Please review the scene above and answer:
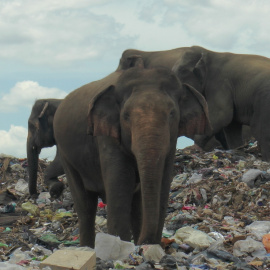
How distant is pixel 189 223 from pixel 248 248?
197 cm

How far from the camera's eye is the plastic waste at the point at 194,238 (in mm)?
6504

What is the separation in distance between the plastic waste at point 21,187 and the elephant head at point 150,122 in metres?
8.33

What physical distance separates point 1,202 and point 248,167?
4566 mm

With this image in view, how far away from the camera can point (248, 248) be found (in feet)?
20.8

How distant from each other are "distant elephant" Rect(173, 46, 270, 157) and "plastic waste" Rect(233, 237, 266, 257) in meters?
6.47

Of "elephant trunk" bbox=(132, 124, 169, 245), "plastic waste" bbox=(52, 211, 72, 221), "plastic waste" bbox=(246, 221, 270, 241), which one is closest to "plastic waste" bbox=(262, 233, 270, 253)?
"plastic waste" bbox=(246, 221, 270, 241)

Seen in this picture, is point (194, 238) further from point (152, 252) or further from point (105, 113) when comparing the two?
point (105, 113)

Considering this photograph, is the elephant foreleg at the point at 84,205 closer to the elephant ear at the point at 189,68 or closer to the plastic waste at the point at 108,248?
the plastic waste at the point at 108,248

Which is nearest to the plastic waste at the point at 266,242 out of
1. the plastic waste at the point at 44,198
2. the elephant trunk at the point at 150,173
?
the elephant trunk at the point at 150,173

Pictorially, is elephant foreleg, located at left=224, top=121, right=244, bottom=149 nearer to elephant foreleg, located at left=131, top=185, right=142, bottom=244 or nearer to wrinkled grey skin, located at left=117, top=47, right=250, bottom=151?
wrinkled grey skin, located at left=117, top=47, right=250, bottom=151

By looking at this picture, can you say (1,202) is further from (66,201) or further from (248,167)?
(248,167)

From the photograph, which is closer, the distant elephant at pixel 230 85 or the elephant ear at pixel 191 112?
the elephant ear at pixel 191 112

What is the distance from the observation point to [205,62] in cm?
1356

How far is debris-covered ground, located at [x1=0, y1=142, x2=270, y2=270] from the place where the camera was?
5562mm
